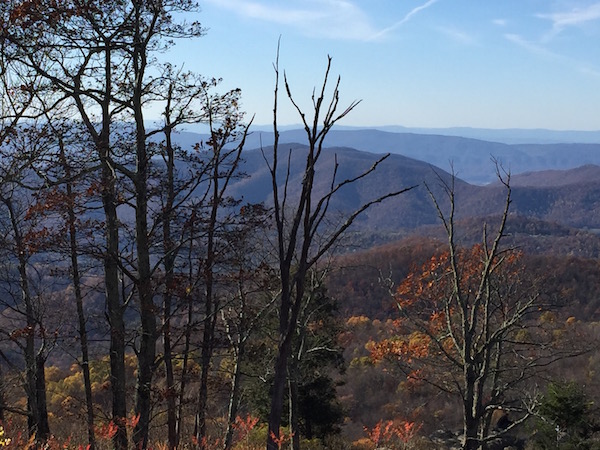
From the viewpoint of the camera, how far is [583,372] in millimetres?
31594

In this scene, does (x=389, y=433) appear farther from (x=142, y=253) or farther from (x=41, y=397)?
(x=41, y=397)

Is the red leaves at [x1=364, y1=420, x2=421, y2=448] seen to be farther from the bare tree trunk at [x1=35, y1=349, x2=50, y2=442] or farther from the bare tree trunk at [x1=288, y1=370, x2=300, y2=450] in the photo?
the bare tree trunk at [x1=35, y1=349, x2=50, y2=442]

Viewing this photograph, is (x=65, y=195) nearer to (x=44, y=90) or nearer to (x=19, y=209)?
(x=44, y=90)

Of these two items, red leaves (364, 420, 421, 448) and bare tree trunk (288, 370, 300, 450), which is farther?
bare tree trunk (288, 370, 300, 450)

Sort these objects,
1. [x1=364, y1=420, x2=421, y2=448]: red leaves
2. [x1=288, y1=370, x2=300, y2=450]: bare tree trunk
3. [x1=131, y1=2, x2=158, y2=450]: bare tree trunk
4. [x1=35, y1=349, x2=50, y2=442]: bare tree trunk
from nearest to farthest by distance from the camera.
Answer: [x1=364, y1=420, x2=421, y2=448]: red leaves, [x1=131, y1=2, x2=158, y2=450]: bare tree trunk, [x1=35, y1=349, x2=50, y2=442]: bare tree trunk, [x1=288, y1=370, x2=300, y2=450]: bare tree trunk

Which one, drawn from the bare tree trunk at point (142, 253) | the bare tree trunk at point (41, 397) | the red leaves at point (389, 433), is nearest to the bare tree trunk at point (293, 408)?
the red leaves at point (389, 433)

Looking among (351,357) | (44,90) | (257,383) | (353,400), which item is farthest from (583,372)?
(44,90)

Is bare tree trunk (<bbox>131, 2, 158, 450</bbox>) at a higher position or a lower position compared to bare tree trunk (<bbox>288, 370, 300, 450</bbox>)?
higher

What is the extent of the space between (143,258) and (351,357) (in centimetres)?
3645

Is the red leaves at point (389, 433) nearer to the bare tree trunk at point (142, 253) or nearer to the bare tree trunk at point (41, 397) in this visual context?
the bare tree trunk at point (142, 253)

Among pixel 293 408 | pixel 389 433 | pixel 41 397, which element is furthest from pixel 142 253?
pixel 293 408

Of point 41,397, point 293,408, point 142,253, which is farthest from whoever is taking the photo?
point 293,408

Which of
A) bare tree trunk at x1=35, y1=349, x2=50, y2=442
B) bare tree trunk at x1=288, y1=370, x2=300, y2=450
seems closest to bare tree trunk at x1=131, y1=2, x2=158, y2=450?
bare tree trunk at x1=35, y1=349, x2=50, y2=442

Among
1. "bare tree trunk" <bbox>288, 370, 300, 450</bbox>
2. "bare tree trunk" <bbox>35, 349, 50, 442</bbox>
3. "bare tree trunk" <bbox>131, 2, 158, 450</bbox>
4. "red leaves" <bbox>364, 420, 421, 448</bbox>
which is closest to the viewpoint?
"red leaves" <bbox>364, 420, 421, 448</bbox>
